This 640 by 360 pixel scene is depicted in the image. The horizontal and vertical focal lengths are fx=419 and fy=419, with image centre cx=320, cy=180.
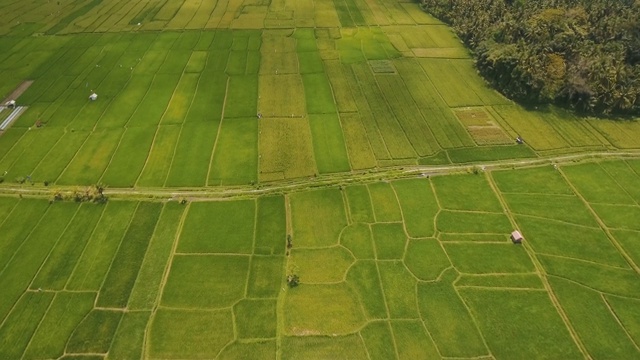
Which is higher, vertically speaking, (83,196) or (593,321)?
(83,196)

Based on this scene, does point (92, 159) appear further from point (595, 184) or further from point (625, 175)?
point (625, 175)

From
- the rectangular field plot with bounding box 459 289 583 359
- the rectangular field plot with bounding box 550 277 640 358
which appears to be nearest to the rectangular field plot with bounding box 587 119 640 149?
the rectangular field plot with bounding box 550 277 640 358

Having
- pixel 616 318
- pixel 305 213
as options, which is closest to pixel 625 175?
pixel 616 318

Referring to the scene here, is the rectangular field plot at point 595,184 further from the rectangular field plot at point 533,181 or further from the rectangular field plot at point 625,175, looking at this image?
the rectangular field plot at point 533,181

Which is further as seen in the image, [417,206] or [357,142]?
[357,142]

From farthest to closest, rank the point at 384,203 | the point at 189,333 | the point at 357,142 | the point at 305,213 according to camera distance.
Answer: the point at 357,142, the point at 384,203, the point at 305,213, the point at 189,333

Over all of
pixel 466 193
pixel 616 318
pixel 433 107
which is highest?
pixel 433 107

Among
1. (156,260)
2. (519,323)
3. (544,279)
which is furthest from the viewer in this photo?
(156,260)

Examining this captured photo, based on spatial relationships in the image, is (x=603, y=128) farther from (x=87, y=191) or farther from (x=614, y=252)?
(x=87, y=191)
